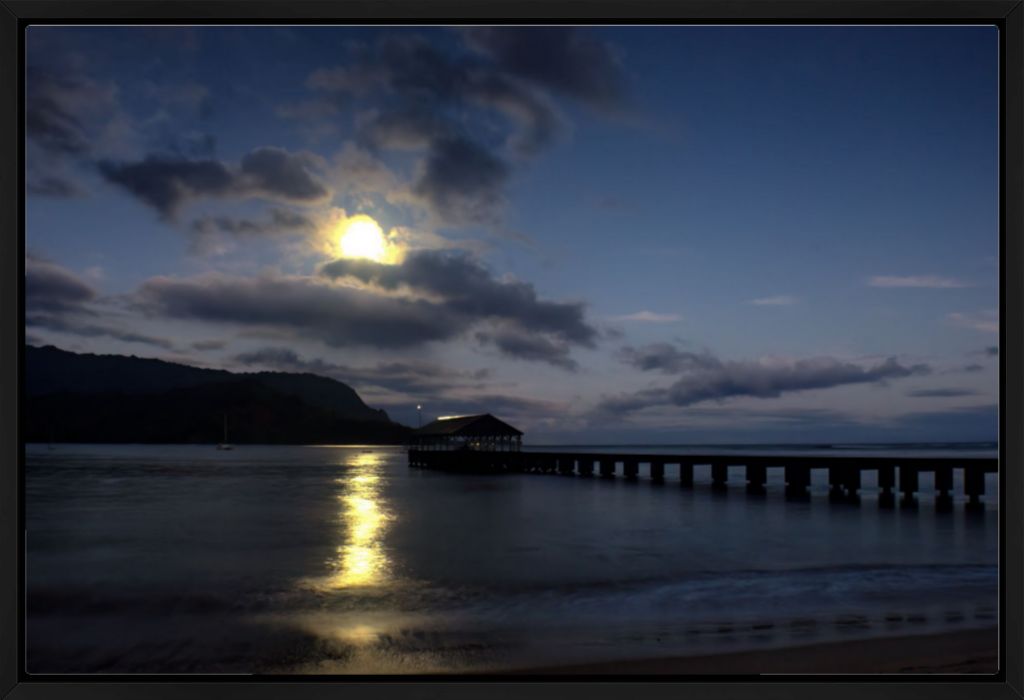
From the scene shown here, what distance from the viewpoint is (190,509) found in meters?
18.5

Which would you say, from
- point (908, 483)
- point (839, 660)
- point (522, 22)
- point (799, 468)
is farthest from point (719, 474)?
point (522, 22)

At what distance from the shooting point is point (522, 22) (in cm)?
220

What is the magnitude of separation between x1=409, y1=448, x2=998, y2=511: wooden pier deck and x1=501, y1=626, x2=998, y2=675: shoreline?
13.5 m

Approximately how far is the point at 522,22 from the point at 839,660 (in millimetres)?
4420

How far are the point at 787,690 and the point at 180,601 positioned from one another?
7066 mm

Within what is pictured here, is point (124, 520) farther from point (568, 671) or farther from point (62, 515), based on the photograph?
point (568, 671)

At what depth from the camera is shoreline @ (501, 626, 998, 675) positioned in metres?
4.44

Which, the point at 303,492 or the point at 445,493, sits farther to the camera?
the point at 303,492

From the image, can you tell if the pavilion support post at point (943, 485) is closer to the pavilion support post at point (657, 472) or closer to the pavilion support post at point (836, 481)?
the pavilion support post at point (836, 481)

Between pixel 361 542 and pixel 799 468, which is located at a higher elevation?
pixel 799 468

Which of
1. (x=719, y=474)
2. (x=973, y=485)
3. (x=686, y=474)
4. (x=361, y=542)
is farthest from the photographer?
(x=686, y=474)

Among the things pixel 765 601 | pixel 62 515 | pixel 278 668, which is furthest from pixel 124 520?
Answer: pixel 765 601

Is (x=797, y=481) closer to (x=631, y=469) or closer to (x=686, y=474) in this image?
(x=686, y=474)

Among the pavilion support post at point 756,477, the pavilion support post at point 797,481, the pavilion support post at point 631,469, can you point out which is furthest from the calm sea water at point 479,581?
the pavilion support post at point 631,469
